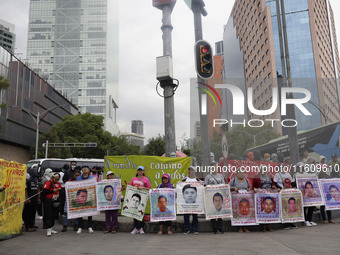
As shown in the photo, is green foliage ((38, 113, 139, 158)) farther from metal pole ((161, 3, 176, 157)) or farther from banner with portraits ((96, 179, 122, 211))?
banner with portraits ((96, 179, 122, 211))

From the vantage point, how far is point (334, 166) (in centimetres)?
966

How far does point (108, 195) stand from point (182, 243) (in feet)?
8.81

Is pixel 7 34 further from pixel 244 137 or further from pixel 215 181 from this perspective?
pixel 215 181

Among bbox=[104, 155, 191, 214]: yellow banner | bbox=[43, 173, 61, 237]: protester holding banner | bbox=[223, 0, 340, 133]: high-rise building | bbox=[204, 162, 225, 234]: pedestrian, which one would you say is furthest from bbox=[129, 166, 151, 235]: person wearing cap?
bbox=[223, 0, 340, 133]: high-rise building

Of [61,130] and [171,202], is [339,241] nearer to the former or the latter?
[171,202]

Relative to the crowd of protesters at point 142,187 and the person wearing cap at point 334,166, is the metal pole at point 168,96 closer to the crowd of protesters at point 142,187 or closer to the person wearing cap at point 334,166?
the crowd of protesters at point 142,187

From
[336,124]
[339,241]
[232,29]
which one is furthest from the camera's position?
[232,29]

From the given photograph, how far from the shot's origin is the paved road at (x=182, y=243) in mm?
5805

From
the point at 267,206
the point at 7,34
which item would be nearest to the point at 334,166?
the point at 267,206

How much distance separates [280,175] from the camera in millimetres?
9102

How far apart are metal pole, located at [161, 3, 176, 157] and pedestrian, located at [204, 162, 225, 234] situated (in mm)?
1644

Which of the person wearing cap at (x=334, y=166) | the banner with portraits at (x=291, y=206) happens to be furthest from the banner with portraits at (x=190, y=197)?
the person wearing cap at (x=334, y=166)

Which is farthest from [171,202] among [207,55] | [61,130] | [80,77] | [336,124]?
[80,77]

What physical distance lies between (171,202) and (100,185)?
1995mm
